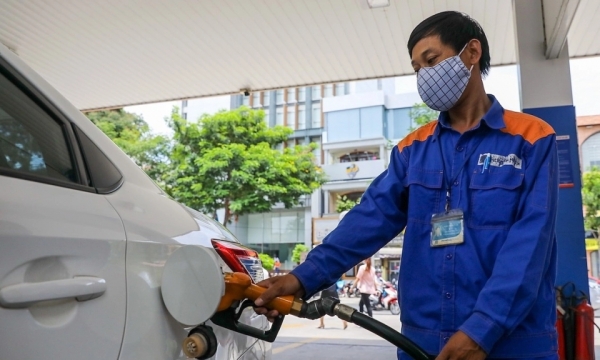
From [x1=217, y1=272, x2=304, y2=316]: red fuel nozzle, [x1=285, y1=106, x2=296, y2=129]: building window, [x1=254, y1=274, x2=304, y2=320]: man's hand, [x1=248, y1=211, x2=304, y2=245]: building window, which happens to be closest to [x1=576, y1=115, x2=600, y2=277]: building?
[x1=248, y1=211, x2=304, y2=245]: building window

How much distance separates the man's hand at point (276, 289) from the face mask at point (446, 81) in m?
0.72

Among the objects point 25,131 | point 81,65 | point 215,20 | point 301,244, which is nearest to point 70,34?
point 81,65

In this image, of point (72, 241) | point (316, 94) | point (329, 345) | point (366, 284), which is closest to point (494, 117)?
point (72, 241)

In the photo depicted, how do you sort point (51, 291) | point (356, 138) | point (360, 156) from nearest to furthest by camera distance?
point (51, 291) → point (356, 138) → point (360, 156)

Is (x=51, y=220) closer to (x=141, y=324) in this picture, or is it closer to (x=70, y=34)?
(x=141, y=324)

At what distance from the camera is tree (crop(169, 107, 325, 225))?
18.2m

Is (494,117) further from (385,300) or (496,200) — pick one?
(385,300)

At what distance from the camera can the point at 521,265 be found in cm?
134

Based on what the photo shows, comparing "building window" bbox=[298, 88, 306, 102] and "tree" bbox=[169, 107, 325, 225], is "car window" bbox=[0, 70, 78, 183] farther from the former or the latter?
"building window" bbox=[298, 88, 306, 102]

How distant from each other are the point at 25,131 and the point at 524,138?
4.13ft

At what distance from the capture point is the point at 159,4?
18.6 ft

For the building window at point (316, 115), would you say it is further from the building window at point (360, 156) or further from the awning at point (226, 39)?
the awning at point (226, 39)

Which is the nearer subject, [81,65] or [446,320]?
[446,320]

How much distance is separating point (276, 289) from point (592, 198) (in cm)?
2260
